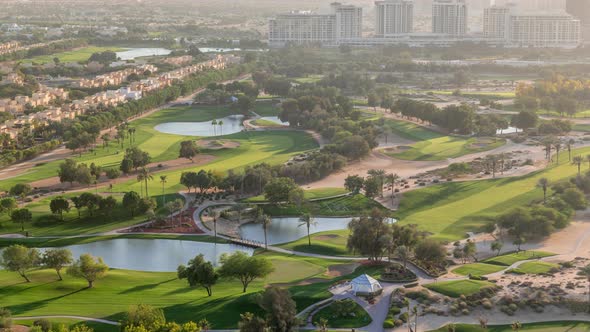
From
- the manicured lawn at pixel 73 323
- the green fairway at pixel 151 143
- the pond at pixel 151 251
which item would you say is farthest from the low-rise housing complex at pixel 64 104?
the manicured lawn at pixel 73 323

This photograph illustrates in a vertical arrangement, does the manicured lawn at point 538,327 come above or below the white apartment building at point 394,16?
below

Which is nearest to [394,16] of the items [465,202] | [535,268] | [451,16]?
[451,16]

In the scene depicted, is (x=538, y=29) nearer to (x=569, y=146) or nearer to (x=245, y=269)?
(x=569, y=146)

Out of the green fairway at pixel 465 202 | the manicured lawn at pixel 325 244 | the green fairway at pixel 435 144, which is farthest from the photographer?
the green fairway at pixel 435 144

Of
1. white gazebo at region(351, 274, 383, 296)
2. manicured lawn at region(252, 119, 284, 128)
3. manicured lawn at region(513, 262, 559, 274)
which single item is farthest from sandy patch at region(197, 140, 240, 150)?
manicured lawn at region(513, 262, 559, 274)

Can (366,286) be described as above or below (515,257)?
above

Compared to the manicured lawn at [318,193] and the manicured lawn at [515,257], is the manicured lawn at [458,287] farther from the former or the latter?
the manicured lawn at [318,193]
